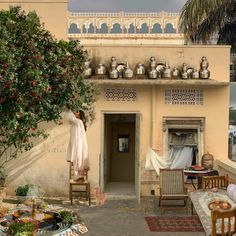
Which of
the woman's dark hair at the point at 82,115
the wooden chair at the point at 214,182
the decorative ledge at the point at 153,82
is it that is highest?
the decorative ledge at the point at 153,82

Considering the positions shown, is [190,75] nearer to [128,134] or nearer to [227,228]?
[128,134]

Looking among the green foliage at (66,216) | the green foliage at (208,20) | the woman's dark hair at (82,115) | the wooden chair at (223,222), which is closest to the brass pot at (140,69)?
the woman's dark hair at (82,115)

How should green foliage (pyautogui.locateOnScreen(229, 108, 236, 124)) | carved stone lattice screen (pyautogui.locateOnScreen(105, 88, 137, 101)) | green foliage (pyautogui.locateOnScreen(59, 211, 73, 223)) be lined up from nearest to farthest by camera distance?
green foliage (pyautogui.locateOnScreen(59, 211, 73, 223))
carved stone lattice screen (pyautogui.locateOnScreen(105, 88, 137, 101))
green foliage (pyautogui.locateOnScreen(229, 108, 236, 124))

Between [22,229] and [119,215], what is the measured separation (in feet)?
16.0

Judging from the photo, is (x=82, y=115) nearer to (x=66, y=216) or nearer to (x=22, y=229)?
(x=66, y=216)

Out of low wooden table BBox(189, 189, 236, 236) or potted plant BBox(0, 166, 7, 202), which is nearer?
low wooden table BBox(189, 189, 236, 236)

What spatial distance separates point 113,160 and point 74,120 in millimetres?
6066

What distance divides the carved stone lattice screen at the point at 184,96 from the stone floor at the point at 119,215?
2.96 m

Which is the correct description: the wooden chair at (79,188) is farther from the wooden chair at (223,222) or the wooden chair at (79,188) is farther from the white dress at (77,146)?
the wooden chair at (223,222)

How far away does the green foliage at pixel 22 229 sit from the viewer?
280 inches

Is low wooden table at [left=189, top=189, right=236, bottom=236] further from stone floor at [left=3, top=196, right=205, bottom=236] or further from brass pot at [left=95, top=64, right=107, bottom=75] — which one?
brass pot at [left=95, top=64, right=107, bottom=75]

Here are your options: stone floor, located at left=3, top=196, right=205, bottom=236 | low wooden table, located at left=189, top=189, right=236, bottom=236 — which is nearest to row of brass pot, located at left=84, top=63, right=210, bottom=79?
stone floor, located at left=3, top=196, right=205, bottom=236

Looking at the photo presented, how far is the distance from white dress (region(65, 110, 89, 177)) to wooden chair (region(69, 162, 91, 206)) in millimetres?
401

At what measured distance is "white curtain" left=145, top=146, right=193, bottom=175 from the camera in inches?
537
